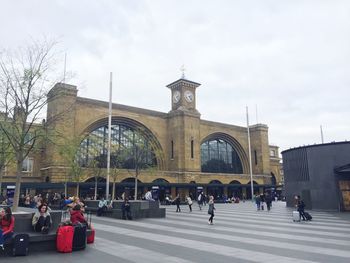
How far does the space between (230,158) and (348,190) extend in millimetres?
39163

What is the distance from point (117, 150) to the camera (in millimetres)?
42062

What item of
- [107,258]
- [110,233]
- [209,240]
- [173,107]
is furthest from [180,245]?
[173,107]

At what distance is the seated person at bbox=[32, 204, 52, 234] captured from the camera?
10042mm

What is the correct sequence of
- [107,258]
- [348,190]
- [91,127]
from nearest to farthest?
[107,258]
[348,190]
[91,127]

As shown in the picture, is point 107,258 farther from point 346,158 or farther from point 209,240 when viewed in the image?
point 346,158

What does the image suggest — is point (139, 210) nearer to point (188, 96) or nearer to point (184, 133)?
point (184, 133)

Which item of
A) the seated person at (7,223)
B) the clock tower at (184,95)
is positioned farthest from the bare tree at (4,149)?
the clock tower at (184,95)

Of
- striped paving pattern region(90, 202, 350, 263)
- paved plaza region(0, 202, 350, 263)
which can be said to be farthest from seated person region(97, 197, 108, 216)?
paved plaza region(0, 202, 350, 263)

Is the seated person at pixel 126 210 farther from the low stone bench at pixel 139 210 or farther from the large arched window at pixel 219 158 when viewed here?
the large arched window at pixel 219 158

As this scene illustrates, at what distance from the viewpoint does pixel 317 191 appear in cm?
2831

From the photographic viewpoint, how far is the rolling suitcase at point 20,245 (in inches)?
358

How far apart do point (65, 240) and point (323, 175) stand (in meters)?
24.8

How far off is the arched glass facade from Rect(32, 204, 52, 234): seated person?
22.5 m

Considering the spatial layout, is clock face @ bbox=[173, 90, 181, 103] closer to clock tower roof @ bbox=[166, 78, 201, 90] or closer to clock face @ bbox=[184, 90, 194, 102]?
clock tower roof @ bbox=[166, 78, 201, 90]
